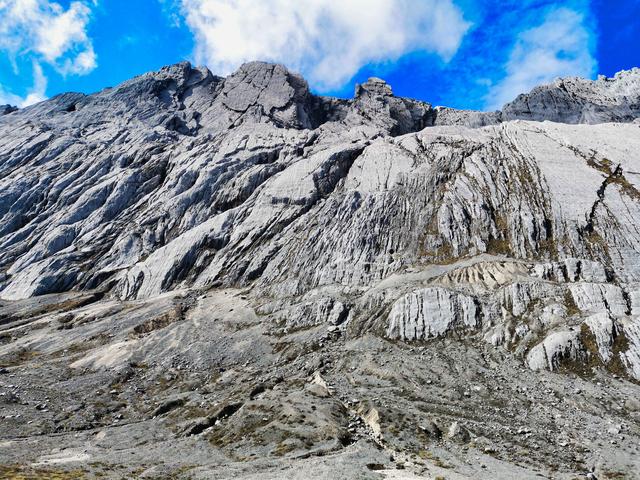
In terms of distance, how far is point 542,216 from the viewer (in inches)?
3305

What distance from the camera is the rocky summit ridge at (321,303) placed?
37438mm

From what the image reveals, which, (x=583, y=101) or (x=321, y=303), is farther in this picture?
(x=583, y=101)

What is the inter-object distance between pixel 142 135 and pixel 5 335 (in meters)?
99.3

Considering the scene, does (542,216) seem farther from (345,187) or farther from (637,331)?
(345,187)

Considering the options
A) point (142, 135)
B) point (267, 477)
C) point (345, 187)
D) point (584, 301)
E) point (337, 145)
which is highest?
point (142, 135)

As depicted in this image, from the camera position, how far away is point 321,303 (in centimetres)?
7188

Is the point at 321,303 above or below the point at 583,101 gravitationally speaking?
below

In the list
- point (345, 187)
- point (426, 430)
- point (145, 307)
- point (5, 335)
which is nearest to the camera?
point (426, 430)

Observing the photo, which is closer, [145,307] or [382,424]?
[382,424]

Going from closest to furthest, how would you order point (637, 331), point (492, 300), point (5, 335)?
point (637, 331) < point (492, 300) < point (5, 335)

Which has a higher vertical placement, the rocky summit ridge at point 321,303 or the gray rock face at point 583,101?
the gray rock face at point 583,101

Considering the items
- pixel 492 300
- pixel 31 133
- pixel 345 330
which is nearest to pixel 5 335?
pixel 345 330

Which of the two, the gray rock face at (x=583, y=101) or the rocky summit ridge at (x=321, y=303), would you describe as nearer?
the rocky summit ridge at (x=321, y=303)

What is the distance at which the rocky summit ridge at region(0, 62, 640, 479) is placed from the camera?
3744 cm
